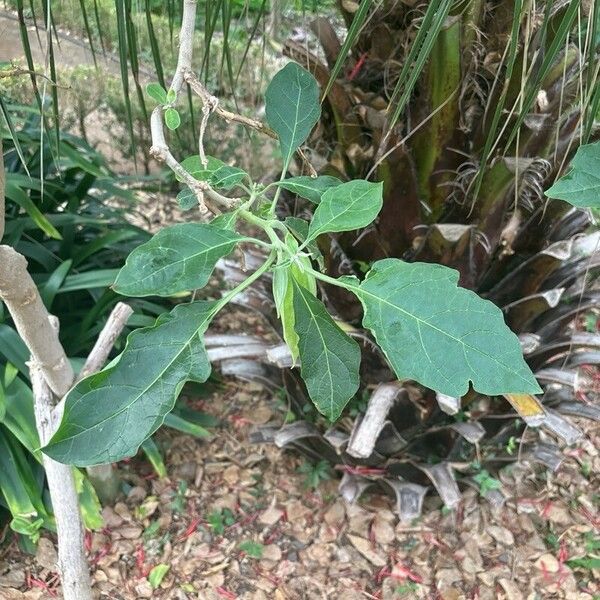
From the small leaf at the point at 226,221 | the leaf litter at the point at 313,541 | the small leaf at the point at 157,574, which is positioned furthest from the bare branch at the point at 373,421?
the small leaf at the point at 226,221

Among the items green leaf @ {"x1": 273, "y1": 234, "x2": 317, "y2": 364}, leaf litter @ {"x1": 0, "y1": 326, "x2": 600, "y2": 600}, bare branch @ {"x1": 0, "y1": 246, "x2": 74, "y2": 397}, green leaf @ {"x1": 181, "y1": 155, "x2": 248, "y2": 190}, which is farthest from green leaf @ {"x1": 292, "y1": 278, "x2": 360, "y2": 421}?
leaf litter @ {"x1": 0, "y1": 326, "x2": 600, "y2": 600}

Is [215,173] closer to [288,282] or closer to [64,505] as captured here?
[288,282]

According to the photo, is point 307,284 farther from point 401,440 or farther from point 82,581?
point 401,440

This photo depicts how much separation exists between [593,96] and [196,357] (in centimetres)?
47

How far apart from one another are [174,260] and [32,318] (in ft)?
1.41

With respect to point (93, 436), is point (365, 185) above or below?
above

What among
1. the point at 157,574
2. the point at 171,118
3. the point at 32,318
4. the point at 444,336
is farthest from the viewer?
the point at 157,574

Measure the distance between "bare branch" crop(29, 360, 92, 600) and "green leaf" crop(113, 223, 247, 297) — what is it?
51 centimetres

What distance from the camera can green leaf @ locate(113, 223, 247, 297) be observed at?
1.44 feet

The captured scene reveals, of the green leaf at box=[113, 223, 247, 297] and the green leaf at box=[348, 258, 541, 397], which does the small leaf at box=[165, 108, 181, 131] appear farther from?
the green leaf at box=[348, 258, 541, 397]

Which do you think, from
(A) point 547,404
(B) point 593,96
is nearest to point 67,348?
(A) point 547,404

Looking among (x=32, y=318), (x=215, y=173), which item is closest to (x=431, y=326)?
(x=215, y=173)

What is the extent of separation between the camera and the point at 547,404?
1.23 m

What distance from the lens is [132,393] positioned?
0.44 meters
